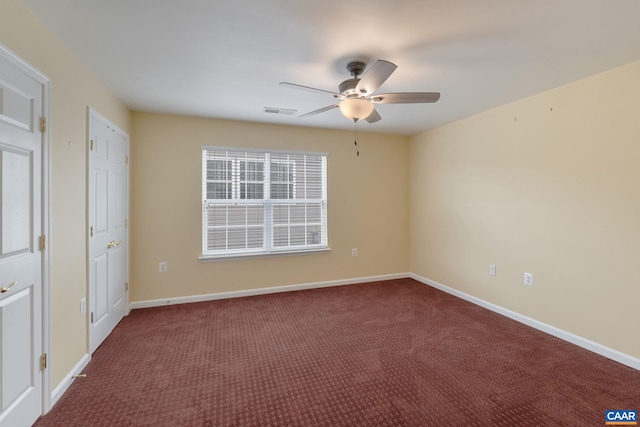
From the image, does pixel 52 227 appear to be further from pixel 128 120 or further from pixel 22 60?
pixel 128 120

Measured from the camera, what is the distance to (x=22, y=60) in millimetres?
1616

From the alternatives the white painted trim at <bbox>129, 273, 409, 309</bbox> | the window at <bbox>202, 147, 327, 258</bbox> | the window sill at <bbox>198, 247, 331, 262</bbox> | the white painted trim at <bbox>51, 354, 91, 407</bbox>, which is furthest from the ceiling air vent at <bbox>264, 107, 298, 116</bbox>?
the white painted trim at <bbox>51, 354, 91, 407</bbox>

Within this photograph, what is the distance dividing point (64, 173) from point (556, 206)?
423 centimetres

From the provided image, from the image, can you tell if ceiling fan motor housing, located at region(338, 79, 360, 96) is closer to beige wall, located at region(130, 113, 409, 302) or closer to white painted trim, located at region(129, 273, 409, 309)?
beige wall, located at region(130, 113, 409, 302)

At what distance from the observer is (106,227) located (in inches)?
111

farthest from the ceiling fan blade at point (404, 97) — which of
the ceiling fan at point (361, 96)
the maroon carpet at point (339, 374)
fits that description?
the maroon carpet at point (339, 374)

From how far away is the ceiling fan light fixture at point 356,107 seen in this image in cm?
223

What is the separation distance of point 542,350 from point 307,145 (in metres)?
3.58

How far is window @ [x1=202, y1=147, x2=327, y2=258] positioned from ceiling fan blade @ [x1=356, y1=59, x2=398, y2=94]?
229 centimetres

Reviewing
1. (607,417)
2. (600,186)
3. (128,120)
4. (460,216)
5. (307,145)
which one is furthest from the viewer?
(307,145)

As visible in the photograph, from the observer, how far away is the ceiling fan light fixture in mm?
2230

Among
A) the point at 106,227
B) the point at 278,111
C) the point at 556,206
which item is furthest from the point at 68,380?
the point at 556,206

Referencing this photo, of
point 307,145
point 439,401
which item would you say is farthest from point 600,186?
point 307,145

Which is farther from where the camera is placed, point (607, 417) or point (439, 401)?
point (439, 401)
